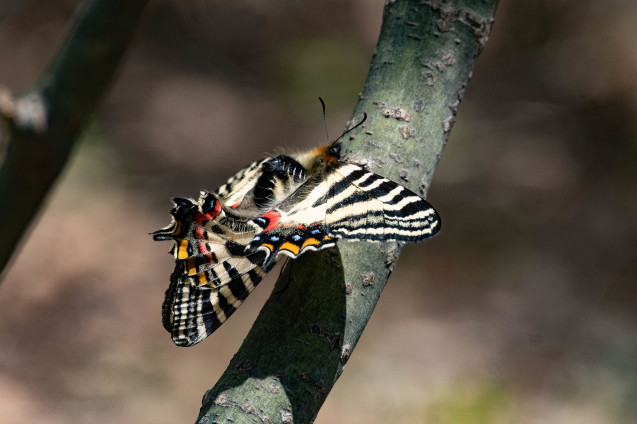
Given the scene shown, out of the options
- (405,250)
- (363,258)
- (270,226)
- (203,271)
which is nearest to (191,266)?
(203,271)

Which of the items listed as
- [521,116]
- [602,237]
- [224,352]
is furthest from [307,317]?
[521,116]

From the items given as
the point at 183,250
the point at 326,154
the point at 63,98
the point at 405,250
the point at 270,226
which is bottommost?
the point at 63,98

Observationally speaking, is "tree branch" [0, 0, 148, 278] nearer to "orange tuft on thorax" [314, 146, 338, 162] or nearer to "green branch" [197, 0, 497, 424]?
"green branch" [197, 0, 497, 424]

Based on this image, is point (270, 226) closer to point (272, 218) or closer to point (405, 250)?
point (272, 218)

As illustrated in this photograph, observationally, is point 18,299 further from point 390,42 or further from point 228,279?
point 390,42

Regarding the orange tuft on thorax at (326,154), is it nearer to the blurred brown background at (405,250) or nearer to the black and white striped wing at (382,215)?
the black and white striped wing at (382,215)

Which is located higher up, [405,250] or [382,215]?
[405,250]
